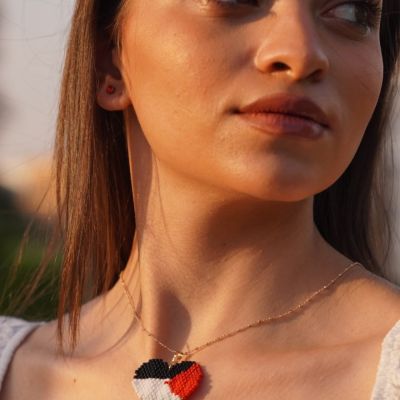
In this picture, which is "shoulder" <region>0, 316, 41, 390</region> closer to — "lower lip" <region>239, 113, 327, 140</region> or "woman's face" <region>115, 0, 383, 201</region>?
"woman's face" <region>115, 0, 383, 201</region>

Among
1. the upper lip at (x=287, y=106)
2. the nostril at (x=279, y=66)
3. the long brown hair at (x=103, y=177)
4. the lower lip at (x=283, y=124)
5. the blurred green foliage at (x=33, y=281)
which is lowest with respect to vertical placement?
the blurred green foliage at (x=33, y=281)

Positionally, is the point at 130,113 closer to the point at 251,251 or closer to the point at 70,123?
the point at 70,123

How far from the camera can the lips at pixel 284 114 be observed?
251 cm

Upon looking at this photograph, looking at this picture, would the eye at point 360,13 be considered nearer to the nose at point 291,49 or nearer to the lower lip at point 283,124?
the nose at point 291,49

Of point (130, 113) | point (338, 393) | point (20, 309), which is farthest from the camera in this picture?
point (20, 309)

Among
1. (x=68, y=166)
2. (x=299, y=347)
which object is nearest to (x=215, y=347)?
(x=299, y=347)

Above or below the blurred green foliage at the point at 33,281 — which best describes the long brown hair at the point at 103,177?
above

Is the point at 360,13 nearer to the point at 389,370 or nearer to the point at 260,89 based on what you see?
the point at 260,89

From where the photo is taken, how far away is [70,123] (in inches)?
122

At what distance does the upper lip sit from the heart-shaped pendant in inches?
22.5

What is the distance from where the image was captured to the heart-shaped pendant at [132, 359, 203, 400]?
2670 millimetres

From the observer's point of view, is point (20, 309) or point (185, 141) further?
point (20, 309)

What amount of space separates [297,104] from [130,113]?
62 centimetres

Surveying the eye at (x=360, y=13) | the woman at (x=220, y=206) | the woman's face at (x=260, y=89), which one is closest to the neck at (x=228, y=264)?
the woman at (x=220, y=206)
